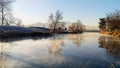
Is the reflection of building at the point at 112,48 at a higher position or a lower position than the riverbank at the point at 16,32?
lower

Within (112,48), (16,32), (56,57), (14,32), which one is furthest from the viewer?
(16,32)

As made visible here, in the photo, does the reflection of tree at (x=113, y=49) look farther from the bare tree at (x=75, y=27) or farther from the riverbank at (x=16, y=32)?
the bare tree at (x=75, y=27)

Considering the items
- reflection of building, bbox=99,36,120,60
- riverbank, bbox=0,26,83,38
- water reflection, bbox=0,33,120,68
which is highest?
riverbank, bbox=0,26,83,38

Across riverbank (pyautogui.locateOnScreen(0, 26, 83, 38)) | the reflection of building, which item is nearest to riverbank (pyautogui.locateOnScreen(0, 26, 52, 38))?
riverbank (pyautogui.locateOnScreen(0, 26, 83, 38))

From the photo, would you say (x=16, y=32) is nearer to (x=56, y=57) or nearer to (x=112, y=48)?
(x=112, y=48)

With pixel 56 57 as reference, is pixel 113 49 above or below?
below

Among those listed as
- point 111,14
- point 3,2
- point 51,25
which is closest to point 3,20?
point 3,2

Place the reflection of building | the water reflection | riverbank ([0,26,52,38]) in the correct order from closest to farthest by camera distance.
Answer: the water reflection → the reflection of building → riverbank ([0,26,52,38])

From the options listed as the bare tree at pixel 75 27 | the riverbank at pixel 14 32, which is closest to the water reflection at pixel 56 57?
the riverbank at pixel 14 32

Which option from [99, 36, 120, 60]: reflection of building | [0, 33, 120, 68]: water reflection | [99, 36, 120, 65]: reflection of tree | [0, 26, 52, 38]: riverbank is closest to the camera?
[0, 33, 120, 68]: water reflection

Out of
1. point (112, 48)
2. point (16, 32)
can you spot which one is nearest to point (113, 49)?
point (112, 48)

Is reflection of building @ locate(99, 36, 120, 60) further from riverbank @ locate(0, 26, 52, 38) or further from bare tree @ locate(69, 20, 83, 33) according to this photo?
bare tree @ locate(69, 20, 83, 33)

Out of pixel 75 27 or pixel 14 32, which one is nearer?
pixel 14 32

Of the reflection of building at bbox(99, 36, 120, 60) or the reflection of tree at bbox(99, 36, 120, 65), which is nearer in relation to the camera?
the reflection of tree at bbox(99, 36, 120, 65)
